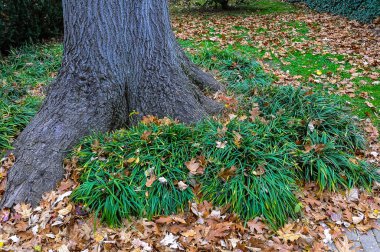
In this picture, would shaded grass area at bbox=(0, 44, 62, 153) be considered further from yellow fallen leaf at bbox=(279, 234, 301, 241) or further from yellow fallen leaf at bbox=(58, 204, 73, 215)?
yellow fallen leaf at bbox=(279, 234, 301, 241)

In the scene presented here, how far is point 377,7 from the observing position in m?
9.28

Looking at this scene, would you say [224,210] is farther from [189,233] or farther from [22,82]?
[22,82]

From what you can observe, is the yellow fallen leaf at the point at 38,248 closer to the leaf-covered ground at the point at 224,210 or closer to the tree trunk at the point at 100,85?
the leaf-covered ground at the point at 224,210

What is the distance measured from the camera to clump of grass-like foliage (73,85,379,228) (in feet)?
10.4

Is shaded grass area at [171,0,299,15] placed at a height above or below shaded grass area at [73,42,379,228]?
above

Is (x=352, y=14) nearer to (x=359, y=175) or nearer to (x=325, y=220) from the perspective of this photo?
(x=359, y=175)

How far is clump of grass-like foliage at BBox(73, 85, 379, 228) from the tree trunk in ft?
0.76

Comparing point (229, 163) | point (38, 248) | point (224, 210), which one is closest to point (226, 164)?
point (229, 163)

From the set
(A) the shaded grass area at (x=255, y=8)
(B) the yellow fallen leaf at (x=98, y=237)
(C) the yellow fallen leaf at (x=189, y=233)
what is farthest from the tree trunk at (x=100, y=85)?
(A) the shaded grass area at (x=255, y=8)

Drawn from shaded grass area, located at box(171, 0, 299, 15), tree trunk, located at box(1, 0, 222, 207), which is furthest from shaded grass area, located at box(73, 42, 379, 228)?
shaded grass area, located at box(171, 0, 299, 15)

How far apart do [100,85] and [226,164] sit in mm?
1606

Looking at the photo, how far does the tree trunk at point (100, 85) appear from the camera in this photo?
3537mm

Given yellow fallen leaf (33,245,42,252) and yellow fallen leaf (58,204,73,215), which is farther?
yellow fallen leaf (58,204,73,215)

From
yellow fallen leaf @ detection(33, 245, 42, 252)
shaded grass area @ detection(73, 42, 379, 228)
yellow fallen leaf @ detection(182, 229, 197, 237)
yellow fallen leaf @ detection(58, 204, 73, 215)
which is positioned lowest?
yellow fallen leaf @ detection(182, 229, 197, 237)
